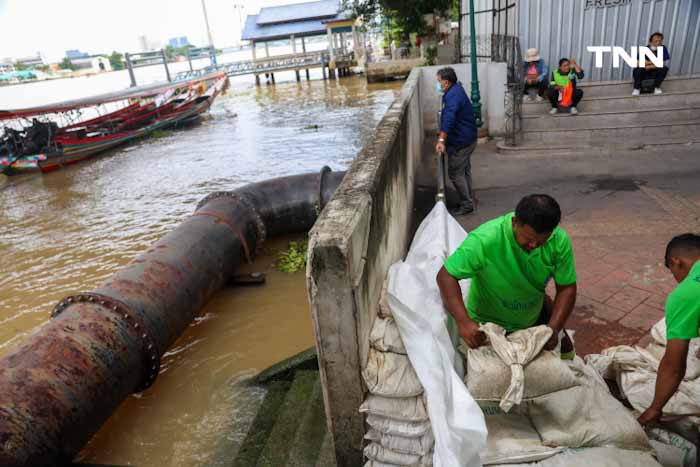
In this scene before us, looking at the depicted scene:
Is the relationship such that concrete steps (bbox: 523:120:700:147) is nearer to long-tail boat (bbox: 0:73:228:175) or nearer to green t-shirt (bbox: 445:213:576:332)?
green t-shirt (bbox: 445:213:576:332)

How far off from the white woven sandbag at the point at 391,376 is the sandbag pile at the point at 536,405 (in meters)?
0.29

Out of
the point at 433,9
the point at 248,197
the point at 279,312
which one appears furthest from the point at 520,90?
the point at 433,9

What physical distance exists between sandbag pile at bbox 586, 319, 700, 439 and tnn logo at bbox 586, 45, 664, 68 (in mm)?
7234

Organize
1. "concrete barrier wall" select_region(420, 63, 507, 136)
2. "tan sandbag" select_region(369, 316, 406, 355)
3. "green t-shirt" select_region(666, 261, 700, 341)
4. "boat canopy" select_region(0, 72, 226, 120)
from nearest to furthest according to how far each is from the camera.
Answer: "green t-shirt" select_region(666, 261, 700, 341), "tan sandbag" select_region(369, 316, 406, 355), "concrete barrier wall" select_region(420, 63, 507, 136), "boat canopy" select_region(0, 72, 226, 120)

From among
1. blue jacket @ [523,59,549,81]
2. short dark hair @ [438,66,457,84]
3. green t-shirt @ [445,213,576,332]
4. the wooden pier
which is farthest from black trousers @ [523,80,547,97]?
the wooden pier

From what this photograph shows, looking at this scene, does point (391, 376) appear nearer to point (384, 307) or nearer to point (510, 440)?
point (384, 307)

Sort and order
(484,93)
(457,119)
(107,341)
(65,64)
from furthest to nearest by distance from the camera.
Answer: (65,64)
(484,93)
(457,119)
(107,341)

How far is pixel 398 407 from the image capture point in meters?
2.35

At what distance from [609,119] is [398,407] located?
7.66 m

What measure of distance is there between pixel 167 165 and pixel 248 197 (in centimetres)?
992

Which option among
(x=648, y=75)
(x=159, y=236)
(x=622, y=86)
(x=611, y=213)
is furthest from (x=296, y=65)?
(x=611, y=213)

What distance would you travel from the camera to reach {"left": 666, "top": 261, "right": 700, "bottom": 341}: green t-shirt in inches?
75.9

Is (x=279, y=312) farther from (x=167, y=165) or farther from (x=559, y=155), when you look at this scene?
(x=167, y=165)

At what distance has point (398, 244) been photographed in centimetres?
399
